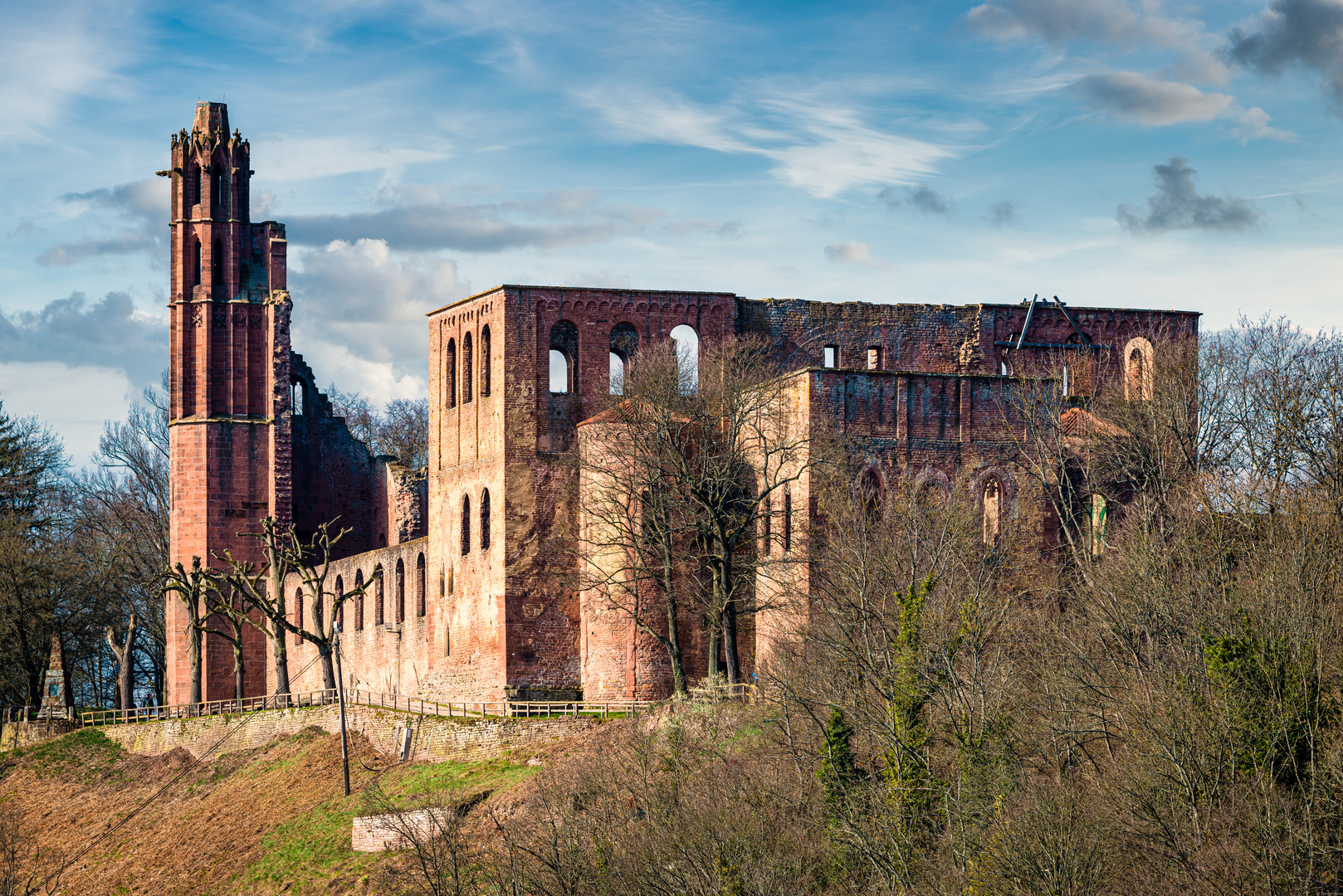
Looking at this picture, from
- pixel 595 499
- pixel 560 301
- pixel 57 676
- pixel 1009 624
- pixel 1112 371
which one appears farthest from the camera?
pixel 57 676

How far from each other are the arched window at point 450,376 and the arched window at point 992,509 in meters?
15.5

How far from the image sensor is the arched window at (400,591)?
51.2 m

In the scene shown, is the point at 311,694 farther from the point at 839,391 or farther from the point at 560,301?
the point at 839,391

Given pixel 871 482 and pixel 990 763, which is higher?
pixel 871 482

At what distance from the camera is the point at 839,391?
4025cm

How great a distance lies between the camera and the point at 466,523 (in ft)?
154

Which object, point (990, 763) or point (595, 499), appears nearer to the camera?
point (990, 763)

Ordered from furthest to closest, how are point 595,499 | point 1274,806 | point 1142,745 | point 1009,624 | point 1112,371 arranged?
1. point 1112,371
2. point 595,499
3. point 1009,624
4. point 1142,745
5. point 1274,806

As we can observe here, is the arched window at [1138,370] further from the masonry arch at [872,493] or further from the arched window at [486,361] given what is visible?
the arched window at [486,361]

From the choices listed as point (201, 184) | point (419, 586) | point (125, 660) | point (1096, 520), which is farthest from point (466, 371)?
point (125, 660)

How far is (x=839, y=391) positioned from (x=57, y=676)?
31.5m

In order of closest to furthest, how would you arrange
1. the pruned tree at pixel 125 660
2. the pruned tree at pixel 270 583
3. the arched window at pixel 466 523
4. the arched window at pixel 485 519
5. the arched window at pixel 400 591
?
the arched window at pixel 485 519
the arched window at pixel 466 523
the pruned tree at pixel 270 583
the arched window at pixel 400 591
the pruned tree at pixel 125 660

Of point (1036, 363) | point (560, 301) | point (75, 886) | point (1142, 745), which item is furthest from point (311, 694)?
point (1142, 745)

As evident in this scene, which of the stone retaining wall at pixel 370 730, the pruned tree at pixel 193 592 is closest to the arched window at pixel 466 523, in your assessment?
the stone retaining wall at pixel 370 730
